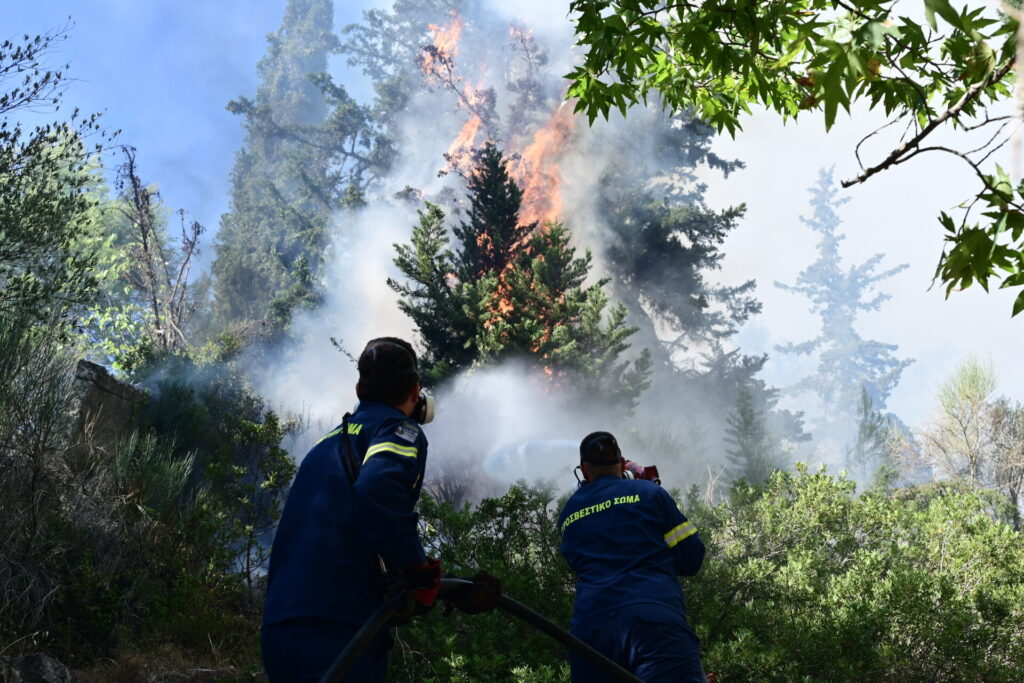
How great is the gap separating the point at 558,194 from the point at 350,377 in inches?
564

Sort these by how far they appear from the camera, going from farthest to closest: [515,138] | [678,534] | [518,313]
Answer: [515,138] < [518,313] < [678,534]

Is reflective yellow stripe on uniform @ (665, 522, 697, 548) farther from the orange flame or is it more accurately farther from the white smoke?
the orange flame

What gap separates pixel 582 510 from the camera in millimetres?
3822

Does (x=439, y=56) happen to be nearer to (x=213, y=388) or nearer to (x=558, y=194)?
(x=558, y=194)

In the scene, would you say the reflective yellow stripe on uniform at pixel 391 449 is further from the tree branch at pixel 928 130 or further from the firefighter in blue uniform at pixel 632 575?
the tree branch at pixel 928 130

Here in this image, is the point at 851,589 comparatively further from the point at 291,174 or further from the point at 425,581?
the point at 291,174

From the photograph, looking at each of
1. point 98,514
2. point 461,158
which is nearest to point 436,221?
point 98,514

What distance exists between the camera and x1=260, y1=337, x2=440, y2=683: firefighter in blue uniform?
2592mm

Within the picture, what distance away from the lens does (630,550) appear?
3.56 meters

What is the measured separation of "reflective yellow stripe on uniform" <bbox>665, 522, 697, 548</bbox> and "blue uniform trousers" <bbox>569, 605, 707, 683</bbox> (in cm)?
28

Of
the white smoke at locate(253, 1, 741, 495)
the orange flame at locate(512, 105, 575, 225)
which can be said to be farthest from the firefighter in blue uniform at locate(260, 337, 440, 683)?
the orange flame at locate(512, 105, 575, 225)

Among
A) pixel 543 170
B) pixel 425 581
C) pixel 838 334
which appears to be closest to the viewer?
pixel 425 581

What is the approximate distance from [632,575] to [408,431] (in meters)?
1.24

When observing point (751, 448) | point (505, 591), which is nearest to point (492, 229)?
point (751, 448)
